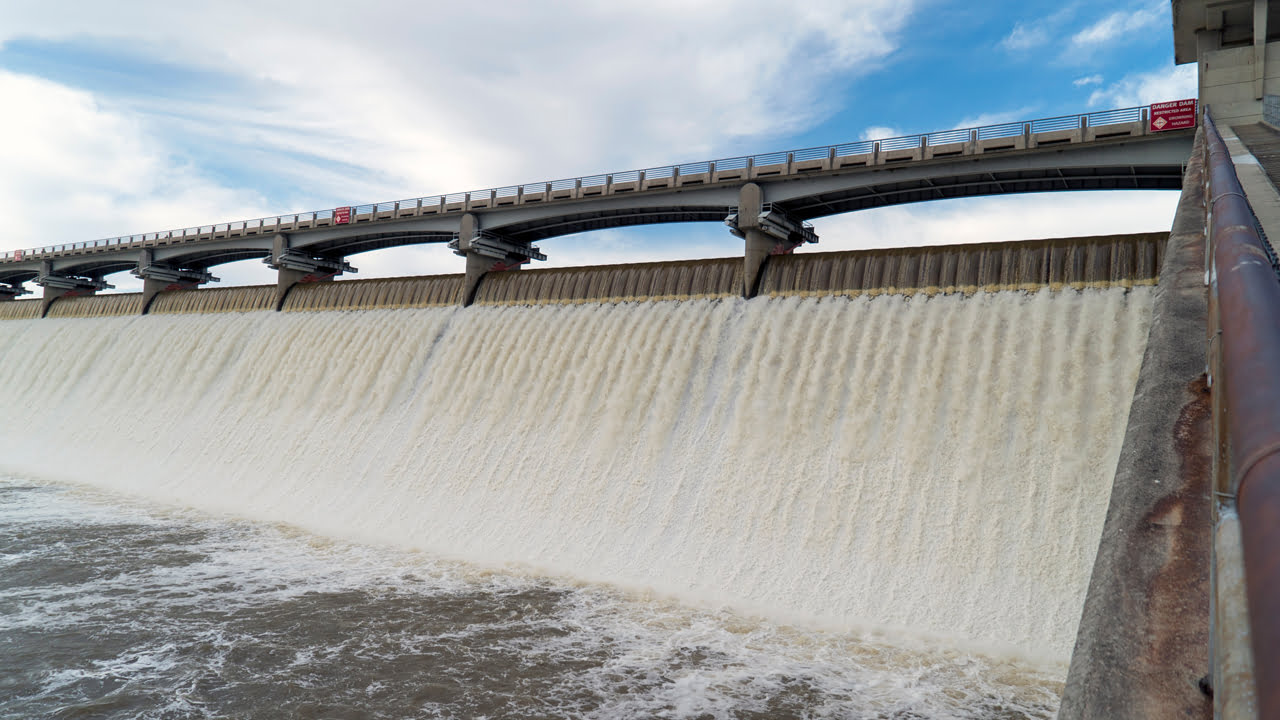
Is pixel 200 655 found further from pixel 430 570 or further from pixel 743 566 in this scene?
pixel 743 566

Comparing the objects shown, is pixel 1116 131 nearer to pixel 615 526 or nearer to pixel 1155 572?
pixel 615 526

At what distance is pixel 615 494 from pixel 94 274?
145 feet

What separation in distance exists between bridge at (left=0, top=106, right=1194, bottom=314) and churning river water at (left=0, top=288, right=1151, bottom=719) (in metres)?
4.17

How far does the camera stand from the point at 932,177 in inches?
754

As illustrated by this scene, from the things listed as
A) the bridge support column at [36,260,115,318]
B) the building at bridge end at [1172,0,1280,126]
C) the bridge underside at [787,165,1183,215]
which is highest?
the building at bridge end at [1172,0,1280,126]

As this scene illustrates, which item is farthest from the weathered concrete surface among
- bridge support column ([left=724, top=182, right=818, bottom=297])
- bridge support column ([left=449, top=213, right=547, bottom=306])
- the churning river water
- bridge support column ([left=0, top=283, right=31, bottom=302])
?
Answer: bridge support column ([left=0, top=283, right=31, bottom=302])

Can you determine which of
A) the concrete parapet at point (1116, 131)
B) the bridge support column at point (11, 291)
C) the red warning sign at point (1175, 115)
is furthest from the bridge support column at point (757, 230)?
the bridge support column at point (11, 291)

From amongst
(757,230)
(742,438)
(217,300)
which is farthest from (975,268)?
(217,300)

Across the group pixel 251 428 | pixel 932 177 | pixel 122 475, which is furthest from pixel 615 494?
pixel 122 475

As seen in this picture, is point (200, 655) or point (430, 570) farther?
point (430, 570)

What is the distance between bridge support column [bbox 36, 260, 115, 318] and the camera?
41844mm

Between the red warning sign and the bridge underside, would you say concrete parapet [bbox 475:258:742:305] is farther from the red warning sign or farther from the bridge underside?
the red warning sign

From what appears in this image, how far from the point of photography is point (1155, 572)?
2457 mm

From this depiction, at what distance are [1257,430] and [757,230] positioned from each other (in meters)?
19.9
